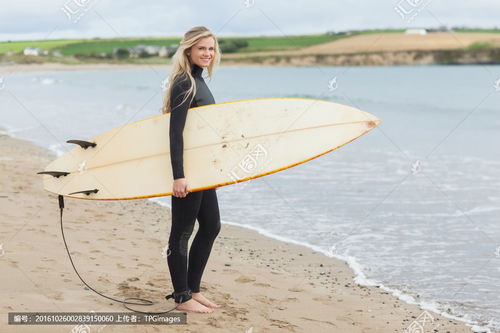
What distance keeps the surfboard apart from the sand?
22.6 inches

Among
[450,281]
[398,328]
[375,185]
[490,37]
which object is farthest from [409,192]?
[490,37]

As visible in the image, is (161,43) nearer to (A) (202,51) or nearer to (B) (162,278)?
(B) (162,278)

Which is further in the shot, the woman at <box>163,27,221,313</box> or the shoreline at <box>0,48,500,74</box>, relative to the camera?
the shoreline at <box>0,48,500,74</box>

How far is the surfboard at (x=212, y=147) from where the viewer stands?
3504mm

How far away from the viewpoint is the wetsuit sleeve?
10.5 ft

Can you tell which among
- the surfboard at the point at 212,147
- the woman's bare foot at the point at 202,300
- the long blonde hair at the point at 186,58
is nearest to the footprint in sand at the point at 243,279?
the woman's bare foot at the point at 202,300

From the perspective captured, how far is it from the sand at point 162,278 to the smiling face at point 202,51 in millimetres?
1343

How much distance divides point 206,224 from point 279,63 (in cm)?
6285

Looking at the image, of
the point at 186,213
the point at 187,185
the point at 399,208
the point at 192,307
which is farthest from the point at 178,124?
the point at 399,208

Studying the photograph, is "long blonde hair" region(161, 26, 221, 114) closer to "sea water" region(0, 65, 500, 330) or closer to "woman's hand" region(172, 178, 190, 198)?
"woman's hand" region(172, 178, 190, 198)

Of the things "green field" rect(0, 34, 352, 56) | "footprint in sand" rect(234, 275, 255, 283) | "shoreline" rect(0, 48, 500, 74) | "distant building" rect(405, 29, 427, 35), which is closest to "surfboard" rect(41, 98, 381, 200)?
"footprint in sand" rect(234, 275, 255, 283)

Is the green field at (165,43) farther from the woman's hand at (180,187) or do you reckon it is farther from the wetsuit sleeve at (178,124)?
the woman's hand at (180,187)

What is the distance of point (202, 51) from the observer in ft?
10.7

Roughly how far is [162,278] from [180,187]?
1170mm
